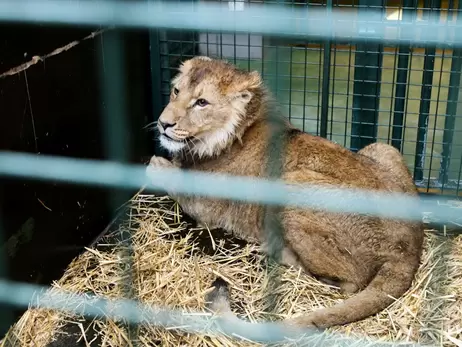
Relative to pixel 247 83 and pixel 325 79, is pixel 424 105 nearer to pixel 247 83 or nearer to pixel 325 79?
pixel 325 79

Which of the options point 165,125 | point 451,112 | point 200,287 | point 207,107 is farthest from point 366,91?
point 200,287

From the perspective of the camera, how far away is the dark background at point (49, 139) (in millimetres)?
3445

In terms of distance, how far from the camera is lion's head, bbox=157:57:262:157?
13.7 feet

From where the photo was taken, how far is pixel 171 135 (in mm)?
4180

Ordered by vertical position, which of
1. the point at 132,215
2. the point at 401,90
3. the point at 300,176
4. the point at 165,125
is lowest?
the point at 132,215

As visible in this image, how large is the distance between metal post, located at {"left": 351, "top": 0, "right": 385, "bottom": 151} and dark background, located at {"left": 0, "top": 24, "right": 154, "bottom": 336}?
172 cm

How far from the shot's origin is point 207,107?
13.9 ft

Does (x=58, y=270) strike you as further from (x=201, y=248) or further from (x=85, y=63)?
(x=85, y=63)

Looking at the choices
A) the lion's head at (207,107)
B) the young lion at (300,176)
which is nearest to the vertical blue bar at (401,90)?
the young lion at (300,176)

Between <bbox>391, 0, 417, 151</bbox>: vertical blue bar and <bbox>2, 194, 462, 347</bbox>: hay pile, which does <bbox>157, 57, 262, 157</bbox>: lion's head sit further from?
<bbox>391, 0, 417, 151</bbox>: vertical blue bar

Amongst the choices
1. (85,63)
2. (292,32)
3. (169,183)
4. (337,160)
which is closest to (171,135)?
(169,183)

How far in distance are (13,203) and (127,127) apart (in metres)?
1.43

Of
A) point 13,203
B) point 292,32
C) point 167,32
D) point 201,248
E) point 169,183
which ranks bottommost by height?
point 201,248

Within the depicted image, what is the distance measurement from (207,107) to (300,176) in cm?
75
